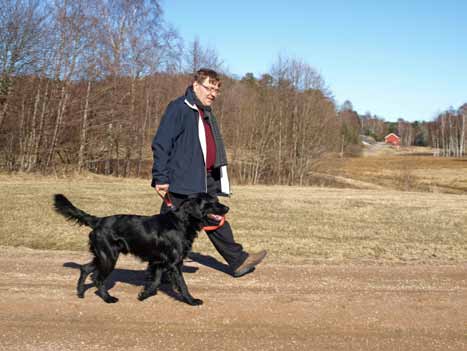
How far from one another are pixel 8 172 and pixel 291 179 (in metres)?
17.2

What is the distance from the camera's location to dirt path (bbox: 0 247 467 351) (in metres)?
3.76

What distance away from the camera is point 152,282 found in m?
4.73

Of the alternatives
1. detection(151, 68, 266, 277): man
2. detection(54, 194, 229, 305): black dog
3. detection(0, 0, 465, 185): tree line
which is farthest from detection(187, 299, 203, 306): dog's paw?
detection(0, 0, 465, 185): tree line

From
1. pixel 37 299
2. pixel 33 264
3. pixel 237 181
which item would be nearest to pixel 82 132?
pixel 237 181

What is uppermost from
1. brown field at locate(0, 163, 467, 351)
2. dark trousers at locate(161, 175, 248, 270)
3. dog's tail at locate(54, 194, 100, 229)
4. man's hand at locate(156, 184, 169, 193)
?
man's hand at locate(156, 184, 169, 193)

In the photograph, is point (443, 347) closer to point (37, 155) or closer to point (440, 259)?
point (440, 259)

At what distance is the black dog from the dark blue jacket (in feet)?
1.12

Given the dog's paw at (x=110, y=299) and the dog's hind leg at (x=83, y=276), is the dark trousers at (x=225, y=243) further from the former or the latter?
the dog's paw at (x=110, y=299)

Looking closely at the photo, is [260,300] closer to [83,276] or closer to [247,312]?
[247,312]

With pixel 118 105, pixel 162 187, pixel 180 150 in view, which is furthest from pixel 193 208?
pixel 118 105

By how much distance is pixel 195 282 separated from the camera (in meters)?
5.43

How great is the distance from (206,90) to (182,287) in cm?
210

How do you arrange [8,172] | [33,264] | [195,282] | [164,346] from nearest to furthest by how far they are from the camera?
[164,346]
[195,282]
[33,264]
[8,172]

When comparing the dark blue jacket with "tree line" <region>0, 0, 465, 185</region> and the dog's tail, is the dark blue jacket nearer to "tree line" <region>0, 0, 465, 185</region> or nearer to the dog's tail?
the dog's tail
